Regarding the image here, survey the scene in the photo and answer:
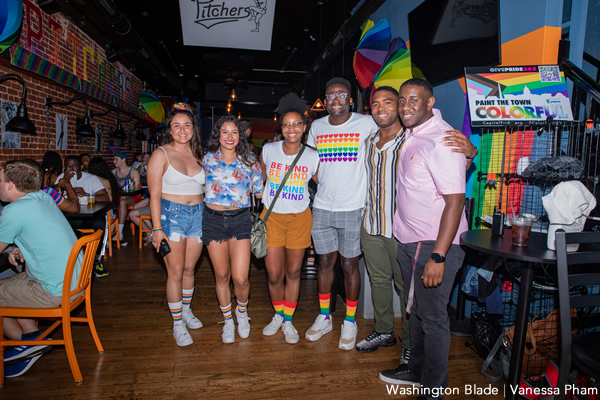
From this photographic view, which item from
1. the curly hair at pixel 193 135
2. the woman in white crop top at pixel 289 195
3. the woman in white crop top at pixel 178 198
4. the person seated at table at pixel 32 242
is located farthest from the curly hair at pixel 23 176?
the woman in white crop top at pixel 289 195

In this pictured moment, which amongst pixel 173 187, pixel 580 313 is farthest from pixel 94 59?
pixel 580 313

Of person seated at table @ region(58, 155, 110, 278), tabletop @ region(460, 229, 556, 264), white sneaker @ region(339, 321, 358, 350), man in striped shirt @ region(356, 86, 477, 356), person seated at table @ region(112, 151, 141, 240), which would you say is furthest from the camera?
person seated at table @ region(112, 151, 141, 240)

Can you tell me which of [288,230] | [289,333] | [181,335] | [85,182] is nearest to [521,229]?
[288,230]

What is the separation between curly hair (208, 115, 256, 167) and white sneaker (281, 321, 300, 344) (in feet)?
4.15

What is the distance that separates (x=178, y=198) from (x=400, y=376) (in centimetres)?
187

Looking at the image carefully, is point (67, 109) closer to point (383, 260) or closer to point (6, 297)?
point (6, 297)

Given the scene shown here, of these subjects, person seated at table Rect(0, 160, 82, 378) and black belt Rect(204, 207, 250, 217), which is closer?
person seated at table Rect(0, 160, 82, 378)

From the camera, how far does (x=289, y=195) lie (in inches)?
104

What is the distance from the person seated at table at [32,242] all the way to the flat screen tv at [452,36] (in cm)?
318

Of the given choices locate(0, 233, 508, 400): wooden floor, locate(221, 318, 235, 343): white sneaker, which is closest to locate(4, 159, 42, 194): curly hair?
locate(0, 233, 508, 400): wooden floor

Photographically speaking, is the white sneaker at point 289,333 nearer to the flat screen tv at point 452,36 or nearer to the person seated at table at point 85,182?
the flat screen tv at point 452,36

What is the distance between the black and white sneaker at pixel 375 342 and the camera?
2701 millimetres

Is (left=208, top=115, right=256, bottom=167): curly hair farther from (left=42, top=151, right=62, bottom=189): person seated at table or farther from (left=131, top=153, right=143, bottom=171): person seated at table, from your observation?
(left=131, top=153, right=143, bottom=171): person seated at table

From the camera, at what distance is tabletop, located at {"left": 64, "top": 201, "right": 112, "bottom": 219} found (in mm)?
3748
